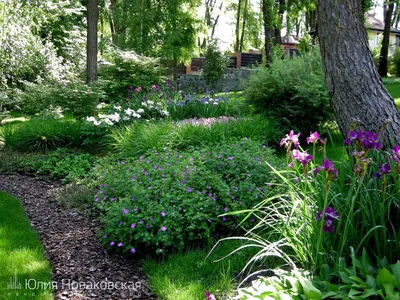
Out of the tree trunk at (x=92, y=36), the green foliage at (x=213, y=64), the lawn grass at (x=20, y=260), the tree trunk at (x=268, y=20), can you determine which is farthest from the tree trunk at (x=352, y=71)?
the green foliage at (x=213, y=64)

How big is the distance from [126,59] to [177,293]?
12.1 m

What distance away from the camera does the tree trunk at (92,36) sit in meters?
10.5

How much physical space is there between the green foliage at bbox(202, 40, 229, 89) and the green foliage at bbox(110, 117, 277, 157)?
453 inches

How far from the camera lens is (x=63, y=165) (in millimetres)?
6324

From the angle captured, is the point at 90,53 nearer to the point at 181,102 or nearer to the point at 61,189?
the point at 181,102

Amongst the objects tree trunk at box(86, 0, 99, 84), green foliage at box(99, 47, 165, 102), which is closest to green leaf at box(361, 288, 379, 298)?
tree trunk at box(86, 0, 99, 84)

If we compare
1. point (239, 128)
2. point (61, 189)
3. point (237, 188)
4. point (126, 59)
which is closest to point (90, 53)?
point (126, 59)

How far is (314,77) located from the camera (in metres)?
7.54

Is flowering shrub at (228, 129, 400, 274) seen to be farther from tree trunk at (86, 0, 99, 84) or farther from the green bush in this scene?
tree trunk at (86, 0, 99, 84)

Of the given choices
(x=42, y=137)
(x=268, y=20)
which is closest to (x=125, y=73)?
(x=268, y=20)

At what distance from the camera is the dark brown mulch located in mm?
2902

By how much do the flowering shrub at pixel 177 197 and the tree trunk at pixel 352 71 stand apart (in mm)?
1111

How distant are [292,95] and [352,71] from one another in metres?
3.82

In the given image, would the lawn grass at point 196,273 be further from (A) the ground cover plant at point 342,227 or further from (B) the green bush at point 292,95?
(B) the green bush at point 292,95
